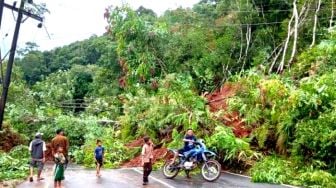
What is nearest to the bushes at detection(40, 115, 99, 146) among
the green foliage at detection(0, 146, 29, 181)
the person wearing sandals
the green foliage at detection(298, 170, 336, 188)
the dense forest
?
the dense forest

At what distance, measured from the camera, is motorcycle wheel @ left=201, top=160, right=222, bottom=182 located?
14.9 m

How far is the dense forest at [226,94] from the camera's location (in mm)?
16953

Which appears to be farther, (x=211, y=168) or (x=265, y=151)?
(x=265, y=151)

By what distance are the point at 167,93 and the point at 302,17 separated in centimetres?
961

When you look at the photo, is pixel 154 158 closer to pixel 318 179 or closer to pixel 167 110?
pixel 167 110

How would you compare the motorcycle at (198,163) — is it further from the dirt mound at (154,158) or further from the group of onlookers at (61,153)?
the dirt mound at (154,158)

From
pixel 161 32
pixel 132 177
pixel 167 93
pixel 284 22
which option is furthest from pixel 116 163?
pixel 284 22

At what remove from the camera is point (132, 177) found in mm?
16578

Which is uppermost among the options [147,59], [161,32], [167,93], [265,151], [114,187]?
[161,32]

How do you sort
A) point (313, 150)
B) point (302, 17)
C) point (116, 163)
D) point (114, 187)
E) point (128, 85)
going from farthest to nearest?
Result: point (128, 85) < point (302, 17) < point (116, 163) < point (313, 150) < point (114, 187)

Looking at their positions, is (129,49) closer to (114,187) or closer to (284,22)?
(284,22)

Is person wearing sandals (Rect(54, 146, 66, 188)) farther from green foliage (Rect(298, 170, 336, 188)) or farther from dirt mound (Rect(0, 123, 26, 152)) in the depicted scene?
dirt mound (Rect(0, 123, 26, 152))

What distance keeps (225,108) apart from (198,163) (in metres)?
6.56

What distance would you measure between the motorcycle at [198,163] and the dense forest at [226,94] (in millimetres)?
1421
